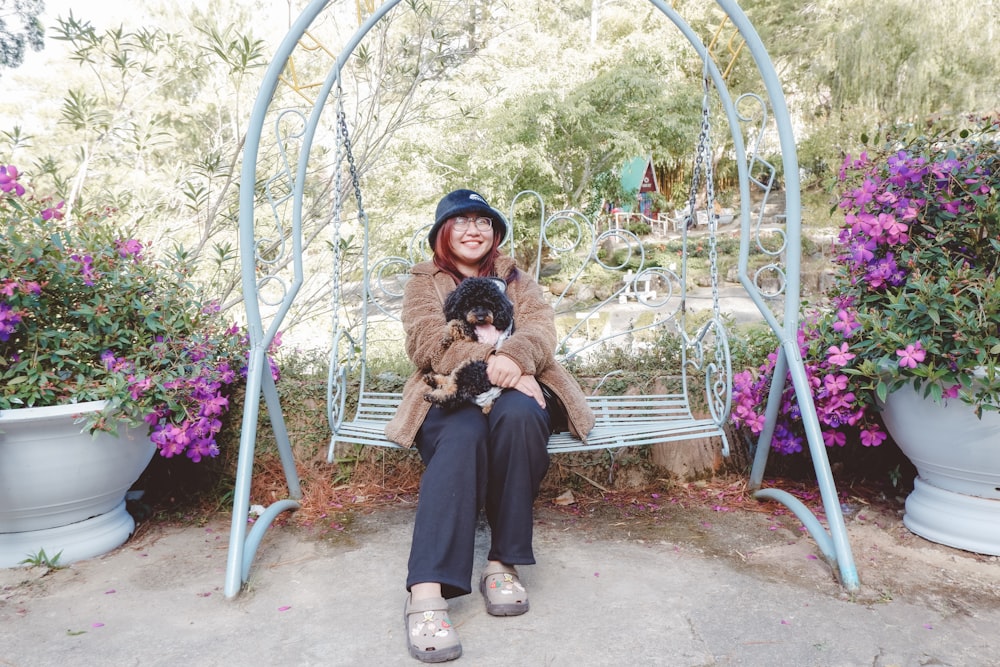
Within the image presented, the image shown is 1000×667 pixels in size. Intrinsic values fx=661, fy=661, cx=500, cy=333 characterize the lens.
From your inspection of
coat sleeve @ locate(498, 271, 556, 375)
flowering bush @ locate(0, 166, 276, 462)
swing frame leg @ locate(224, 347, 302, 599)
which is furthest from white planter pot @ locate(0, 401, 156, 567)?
coat sleeve @ locate(498, 271, 556, 375)

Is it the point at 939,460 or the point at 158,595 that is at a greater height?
the point at 939,460

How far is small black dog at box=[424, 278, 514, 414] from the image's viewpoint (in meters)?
1.79

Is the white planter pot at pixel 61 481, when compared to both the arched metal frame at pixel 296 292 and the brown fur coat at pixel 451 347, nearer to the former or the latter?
the arched metal frame at pixel 296 292

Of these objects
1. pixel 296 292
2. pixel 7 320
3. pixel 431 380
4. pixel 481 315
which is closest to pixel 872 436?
pixel 481 315

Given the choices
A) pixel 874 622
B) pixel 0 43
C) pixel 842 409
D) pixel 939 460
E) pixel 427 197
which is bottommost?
pixel 874 622

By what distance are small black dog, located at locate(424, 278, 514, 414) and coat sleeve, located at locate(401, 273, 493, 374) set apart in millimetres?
28

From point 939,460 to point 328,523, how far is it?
1954 millimetres

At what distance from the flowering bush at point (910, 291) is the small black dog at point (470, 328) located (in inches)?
39.0

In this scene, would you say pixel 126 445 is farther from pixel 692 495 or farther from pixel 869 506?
pixel 869 506

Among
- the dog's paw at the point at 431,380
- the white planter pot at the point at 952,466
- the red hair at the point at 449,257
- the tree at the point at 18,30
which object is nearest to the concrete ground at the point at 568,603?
the white planter pot at the point at 952,466

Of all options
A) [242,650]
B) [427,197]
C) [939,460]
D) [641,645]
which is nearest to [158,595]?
[242,650]

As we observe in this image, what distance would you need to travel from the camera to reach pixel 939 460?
1953 millimetres

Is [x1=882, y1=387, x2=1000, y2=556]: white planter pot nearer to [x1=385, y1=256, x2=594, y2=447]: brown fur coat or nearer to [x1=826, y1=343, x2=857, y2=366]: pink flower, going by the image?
[x1=826, y1=343, x2=857, y2=366]: pink flower

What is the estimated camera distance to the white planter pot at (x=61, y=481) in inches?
72.9
